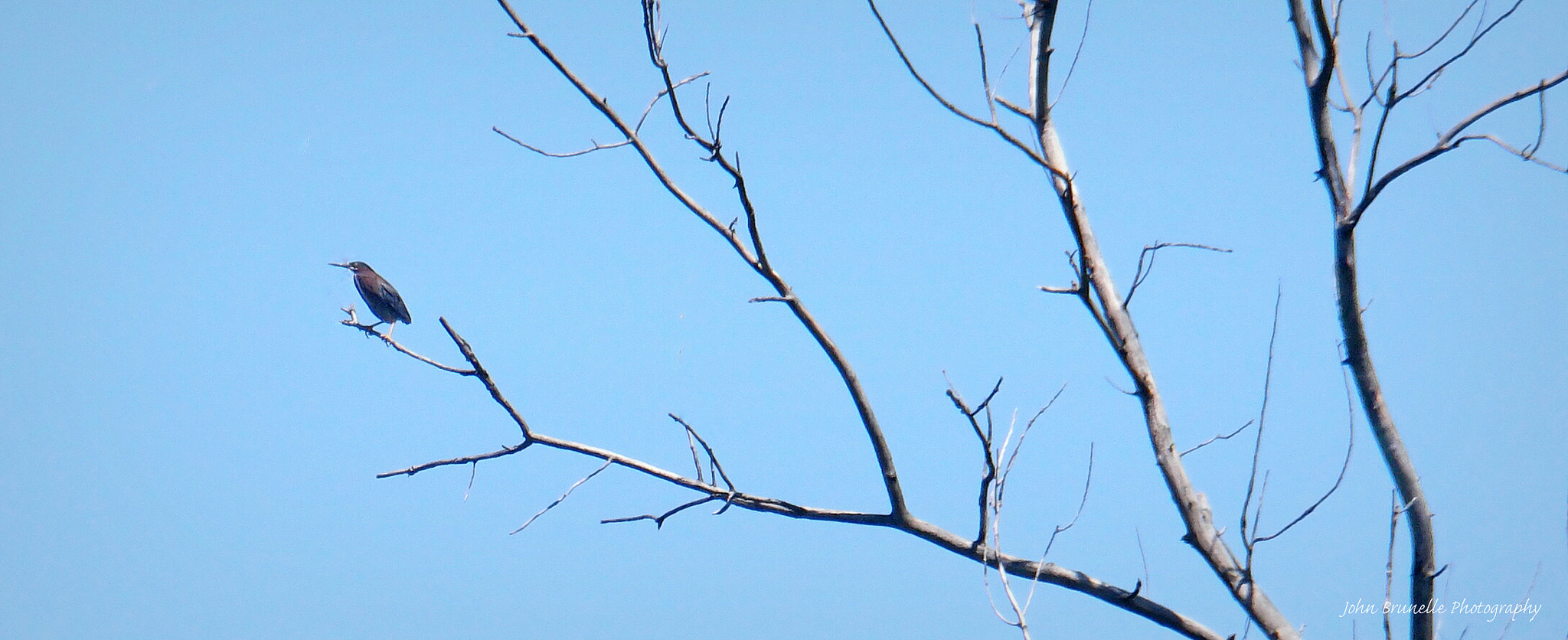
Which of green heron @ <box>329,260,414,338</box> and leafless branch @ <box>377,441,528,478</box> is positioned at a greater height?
green heron @ <box>329,260,414,338</box>

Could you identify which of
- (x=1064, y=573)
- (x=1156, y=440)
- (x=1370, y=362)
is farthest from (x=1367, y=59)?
(x=1064, y=573)

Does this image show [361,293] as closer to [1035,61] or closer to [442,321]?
[442,321]

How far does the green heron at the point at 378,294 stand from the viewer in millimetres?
8695

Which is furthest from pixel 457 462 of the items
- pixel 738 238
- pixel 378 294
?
pixel 378 294

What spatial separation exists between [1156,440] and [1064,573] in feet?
1.76

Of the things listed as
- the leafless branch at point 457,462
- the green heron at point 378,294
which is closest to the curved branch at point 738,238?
the leafless branch at point 457,462

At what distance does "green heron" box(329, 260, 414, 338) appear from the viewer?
8695 millimetres

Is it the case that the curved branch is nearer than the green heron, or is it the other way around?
the curved branch

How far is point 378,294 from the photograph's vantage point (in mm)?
8664

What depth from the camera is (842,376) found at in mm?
3055

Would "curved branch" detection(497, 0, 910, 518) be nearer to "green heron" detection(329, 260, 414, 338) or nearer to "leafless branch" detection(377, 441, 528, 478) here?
"leafless branch" detection(377, 441, 528, 478)

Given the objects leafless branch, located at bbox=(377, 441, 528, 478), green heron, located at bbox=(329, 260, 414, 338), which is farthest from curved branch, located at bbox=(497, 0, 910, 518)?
green heron, located at bbox=(329, 260, 414, 338)

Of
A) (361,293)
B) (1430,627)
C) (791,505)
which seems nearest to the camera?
(1430,627)

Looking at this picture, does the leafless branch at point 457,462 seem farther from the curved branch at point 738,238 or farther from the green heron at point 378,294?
the green heron at point 378,294
